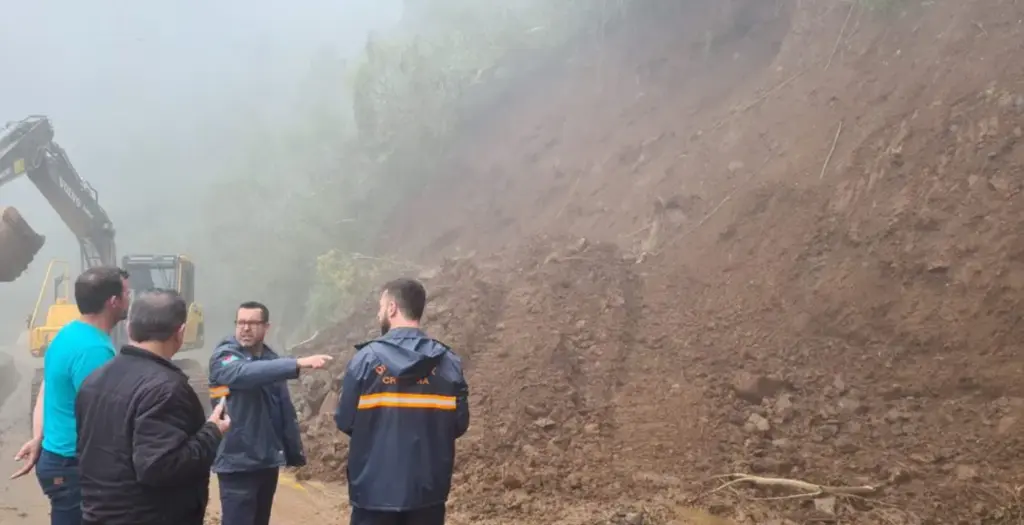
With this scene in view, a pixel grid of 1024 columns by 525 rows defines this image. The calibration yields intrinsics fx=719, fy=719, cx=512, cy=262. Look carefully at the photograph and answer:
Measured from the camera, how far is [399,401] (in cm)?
276

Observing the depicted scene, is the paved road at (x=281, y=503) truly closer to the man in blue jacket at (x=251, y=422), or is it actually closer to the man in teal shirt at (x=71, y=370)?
the man in blue jacket at (x=251, y=422)

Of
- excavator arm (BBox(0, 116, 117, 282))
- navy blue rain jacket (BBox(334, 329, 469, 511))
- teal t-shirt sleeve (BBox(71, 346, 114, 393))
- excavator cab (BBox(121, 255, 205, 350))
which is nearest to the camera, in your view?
navy blue rain jacket (BBox(334, 329, 469, 511))

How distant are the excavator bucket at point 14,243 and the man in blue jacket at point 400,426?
8323 mm

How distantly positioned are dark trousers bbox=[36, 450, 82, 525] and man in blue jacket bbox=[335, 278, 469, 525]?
1334 mm

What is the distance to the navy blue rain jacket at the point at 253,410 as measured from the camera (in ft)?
11.1

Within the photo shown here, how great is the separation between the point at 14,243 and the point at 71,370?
754cm

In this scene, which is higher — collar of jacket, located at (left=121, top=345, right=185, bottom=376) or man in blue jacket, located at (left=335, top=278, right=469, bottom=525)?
collar of jacket, located at (left=121, top=345, right=185, bottom=376)

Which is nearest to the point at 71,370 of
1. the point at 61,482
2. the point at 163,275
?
the point at 61,482

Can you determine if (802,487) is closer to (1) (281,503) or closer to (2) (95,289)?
(1) (281,503)

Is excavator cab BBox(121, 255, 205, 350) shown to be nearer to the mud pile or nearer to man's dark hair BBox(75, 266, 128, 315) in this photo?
the mud pile

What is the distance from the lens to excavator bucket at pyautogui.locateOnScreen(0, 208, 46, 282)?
8.95 metres

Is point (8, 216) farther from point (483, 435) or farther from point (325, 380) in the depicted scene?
point (483, 435)

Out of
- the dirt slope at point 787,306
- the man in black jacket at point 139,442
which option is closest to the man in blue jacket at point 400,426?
the man in black jacket at point 139,442

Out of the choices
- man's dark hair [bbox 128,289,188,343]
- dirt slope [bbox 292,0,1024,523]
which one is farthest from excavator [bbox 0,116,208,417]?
man's dark hair [bbox 128,289,188,343]
